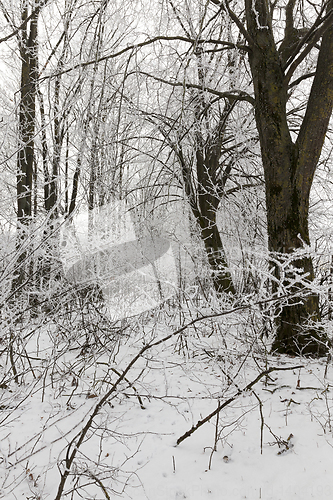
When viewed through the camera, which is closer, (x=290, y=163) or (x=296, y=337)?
(x=296, y=337)

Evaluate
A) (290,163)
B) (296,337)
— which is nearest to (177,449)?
(296,337)

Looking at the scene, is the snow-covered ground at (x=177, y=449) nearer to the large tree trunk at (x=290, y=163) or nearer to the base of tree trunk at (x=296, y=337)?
the base of tree trunk at (x=296, y=337)

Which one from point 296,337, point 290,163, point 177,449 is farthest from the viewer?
point 290,163

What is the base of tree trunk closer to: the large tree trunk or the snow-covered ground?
the large tree trunk

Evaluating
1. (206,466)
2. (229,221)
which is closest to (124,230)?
(229,221)

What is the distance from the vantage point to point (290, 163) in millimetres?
3229

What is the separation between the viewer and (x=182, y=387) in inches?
107

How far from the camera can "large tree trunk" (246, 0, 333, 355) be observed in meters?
3.12

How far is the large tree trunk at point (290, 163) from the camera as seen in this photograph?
3.12 meters

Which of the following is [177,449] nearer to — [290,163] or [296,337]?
[296,337]

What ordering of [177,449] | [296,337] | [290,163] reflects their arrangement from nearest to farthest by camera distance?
[177,449], [296,337], [290,163]

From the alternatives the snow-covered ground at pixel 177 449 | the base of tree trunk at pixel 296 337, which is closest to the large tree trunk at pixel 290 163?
the base of tree trunk at pixel 296 337

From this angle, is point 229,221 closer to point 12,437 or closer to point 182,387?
point 182,387

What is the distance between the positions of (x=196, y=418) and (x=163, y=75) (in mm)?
4061
